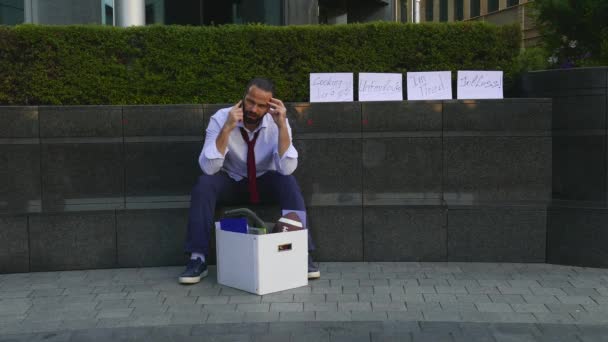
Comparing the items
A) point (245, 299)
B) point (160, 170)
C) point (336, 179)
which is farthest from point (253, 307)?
point (160, 170)

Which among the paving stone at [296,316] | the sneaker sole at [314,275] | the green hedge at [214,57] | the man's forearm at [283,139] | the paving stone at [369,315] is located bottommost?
the paving stone at [369,315]

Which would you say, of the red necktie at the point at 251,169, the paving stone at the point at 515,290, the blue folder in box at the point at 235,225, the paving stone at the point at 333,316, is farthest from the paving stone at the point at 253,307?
the paving stone at the point at 515,290

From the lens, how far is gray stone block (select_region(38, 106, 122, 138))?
6430 millimetres

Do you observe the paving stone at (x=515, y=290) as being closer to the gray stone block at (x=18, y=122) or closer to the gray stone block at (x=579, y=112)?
the gray stone block at (x=579, y=112)

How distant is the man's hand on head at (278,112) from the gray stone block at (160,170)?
104cm

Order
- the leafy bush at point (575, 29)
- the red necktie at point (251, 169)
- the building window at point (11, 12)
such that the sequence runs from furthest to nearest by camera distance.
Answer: the building window at point (11, 12) → the leafy bush at point (575, 29) → the red necktie at point (251, 169)

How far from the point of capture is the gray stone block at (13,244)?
6.35 metres

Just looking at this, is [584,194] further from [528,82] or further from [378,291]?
[378,291]

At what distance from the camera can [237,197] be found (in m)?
6.28

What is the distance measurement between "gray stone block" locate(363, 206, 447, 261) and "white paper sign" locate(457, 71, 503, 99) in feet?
3.87

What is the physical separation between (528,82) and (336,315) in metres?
3.21

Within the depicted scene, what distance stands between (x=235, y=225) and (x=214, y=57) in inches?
83.8

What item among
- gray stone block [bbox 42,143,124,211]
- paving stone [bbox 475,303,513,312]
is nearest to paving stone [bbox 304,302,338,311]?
paving stone [bbox 475,303,513,312]

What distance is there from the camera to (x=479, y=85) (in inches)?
270
